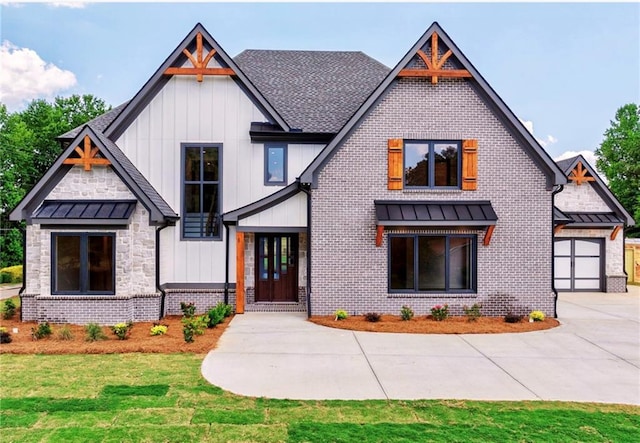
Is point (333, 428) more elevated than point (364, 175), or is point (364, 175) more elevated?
point (364, 175)

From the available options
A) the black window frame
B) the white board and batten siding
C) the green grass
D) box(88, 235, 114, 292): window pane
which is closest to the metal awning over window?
box(88, 235, 114, 292): window pane

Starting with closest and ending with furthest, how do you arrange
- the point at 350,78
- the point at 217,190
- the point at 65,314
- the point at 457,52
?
the point at 65,314
the point at 457,52
the point at 217,190
the point at 350,78

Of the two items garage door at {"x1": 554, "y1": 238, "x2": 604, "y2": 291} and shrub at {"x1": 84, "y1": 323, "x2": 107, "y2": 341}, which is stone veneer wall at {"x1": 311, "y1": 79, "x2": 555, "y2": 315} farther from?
garage door at {"x1": 554, "y1": 238, "x2": 604, "y2": 291}

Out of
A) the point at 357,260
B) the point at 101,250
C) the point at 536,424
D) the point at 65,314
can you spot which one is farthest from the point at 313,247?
the point at 536,424

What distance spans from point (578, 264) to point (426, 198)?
31.3 feet

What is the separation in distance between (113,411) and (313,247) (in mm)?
7057

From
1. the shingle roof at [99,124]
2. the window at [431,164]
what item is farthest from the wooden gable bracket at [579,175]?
the shingle roof at [99,124]

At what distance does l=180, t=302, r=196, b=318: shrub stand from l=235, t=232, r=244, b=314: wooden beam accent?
128 centimetres

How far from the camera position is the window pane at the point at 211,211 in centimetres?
1342

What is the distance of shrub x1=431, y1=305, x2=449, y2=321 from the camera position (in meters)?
11.8

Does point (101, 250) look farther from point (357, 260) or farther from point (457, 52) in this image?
point (457, 52)

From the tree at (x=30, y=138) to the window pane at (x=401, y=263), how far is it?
26442 millimetres

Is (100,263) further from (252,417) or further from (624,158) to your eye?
(624,158)

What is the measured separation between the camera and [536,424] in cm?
544
